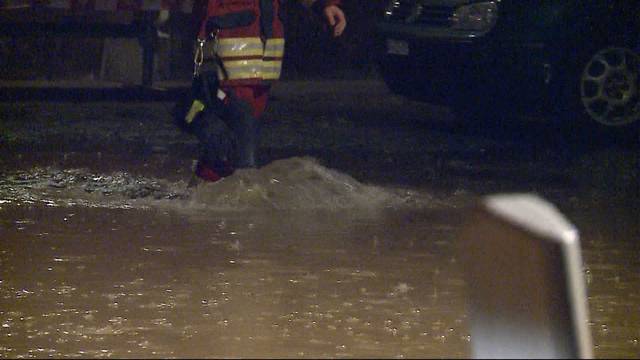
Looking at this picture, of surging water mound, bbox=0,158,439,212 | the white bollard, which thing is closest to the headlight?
surging water mound, bbox=0,158,439,212

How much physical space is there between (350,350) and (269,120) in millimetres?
7728

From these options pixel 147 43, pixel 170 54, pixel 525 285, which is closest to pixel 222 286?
pixel 525 285

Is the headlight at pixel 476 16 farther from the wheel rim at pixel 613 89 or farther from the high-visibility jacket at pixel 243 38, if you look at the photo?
the high-visibility jacket at pixel 243 38

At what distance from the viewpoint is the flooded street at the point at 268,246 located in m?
5.92

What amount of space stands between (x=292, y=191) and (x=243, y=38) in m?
0.97

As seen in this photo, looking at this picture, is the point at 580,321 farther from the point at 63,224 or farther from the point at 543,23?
the point at 543,23

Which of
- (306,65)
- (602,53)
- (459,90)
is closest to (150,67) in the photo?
(306,65)

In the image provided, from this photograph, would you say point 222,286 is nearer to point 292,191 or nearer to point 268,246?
point 268,246

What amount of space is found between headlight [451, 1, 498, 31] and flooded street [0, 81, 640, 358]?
920 millimetres

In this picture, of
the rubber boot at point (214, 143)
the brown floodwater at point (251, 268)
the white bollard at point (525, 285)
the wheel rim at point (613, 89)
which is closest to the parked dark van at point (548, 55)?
the wheel rim at point (613, 89)

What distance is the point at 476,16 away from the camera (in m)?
12.5

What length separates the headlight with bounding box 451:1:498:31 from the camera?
12398 mm

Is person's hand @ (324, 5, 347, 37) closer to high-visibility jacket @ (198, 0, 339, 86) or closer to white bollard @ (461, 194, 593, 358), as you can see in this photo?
high-visibility jacket @ (198, 0, 339, 86)

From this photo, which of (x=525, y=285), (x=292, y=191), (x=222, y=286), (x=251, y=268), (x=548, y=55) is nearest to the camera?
(x=525, y=285)
